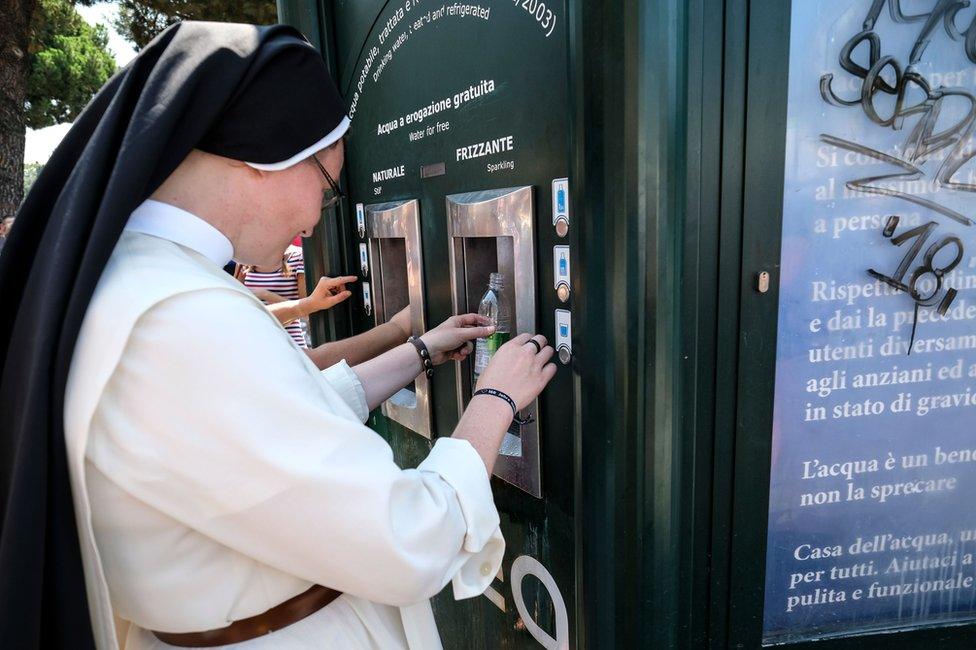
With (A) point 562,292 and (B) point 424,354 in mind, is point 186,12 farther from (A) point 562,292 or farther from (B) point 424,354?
(A) point 562,292

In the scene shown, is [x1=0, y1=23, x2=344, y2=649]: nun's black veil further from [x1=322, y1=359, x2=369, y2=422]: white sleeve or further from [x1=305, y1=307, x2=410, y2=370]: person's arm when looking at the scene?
[x1=305, y1=307, x2=410, y2=370]: person's arm

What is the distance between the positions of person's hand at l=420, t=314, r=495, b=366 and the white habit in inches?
30.3

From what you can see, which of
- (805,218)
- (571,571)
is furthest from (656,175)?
(571,571)

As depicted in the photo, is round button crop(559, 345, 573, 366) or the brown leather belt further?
round button crop(559, 345, 573, 366)

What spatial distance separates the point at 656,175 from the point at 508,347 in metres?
0.51

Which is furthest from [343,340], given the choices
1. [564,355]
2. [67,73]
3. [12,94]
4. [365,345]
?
[67,73]

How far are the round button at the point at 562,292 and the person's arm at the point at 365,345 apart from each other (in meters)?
→ 0.93

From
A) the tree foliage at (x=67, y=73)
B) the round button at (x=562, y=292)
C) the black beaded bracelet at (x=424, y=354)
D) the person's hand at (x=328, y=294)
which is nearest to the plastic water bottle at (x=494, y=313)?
the black beaded bracelet at (x=424, y=354)

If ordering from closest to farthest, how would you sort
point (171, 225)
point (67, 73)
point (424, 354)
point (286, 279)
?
point (171, 225) → point (424, 354) → point (286, 279) → point (67, 73)

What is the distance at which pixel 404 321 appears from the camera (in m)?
2.43

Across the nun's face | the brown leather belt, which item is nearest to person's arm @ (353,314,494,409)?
the nun's face

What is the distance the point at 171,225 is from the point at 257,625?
0.69 metres

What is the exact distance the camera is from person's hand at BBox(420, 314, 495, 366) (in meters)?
1.89

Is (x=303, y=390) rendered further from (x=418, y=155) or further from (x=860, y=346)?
(x=418, y=155)
